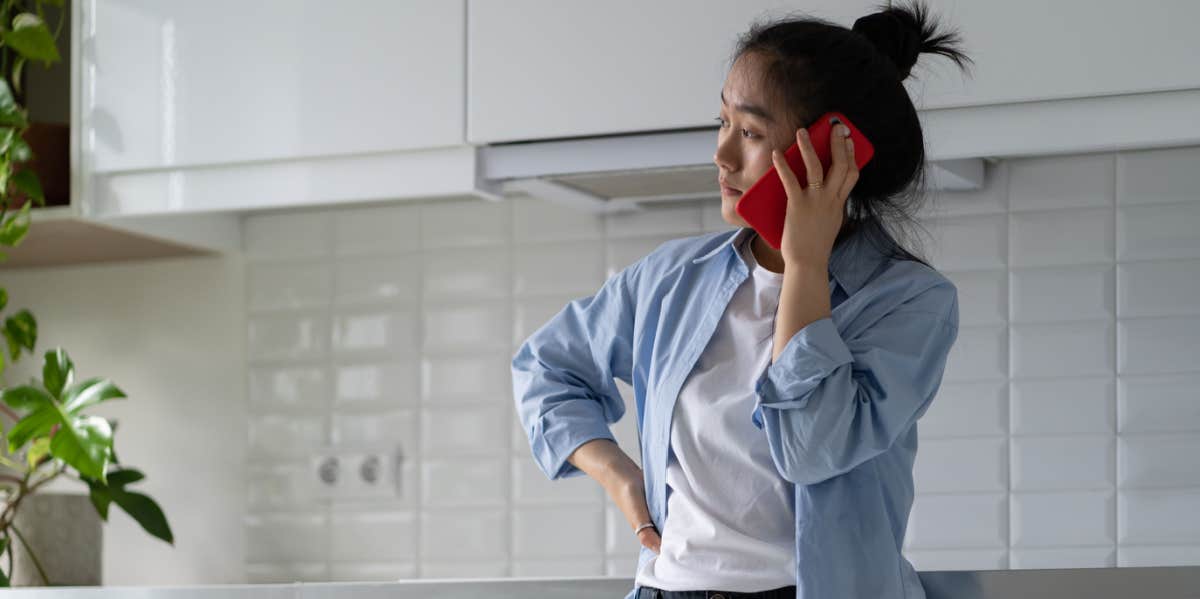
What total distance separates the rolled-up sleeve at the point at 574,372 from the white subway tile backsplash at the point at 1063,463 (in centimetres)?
86

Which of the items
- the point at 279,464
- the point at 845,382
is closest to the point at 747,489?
the point at 845,382

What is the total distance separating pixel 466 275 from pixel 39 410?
676 mm

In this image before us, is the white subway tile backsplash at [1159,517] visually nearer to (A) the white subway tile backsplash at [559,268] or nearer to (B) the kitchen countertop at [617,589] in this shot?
(B) the kitchen countertop at [617,589]

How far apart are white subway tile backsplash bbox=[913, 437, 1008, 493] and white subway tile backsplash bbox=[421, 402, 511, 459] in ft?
2.15

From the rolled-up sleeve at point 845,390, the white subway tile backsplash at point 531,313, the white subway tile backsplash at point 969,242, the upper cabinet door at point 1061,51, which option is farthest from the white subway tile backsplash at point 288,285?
the rolled-up sleeve at point 845,390

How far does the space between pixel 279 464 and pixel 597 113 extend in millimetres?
922

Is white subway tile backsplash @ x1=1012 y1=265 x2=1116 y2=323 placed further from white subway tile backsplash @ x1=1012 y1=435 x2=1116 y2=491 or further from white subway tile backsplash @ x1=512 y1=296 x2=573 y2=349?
white subway tile backsplash @ x1=512 y1=296 x2=573 y2=349

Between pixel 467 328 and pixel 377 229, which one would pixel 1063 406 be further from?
pixel 377 229

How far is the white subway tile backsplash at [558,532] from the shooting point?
87.6 inches

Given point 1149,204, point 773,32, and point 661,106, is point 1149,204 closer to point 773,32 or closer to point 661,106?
point 661,106

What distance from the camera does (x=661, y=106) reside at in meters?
1.84

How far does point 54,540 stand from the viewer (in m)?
2.19

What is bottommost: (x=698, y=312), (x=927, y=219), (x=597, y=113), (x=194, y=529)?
(x=194, y=529)

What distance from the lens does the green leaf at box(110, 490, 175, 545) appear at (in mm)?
2146
